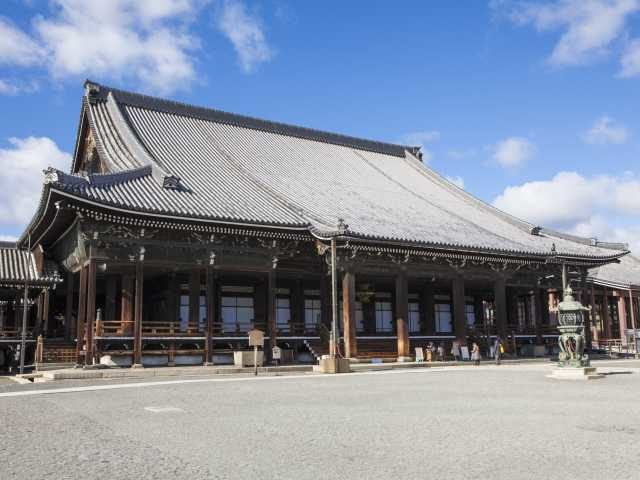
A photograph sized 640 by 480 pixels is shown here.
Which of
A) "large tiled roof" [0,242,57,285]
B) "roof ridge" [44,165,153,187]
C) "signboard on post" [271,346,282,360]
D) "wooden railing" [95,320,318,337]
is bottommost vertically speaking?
"signboard on post" [271,346,282,360]

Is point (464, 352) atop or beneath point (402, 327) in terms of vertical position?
beneath

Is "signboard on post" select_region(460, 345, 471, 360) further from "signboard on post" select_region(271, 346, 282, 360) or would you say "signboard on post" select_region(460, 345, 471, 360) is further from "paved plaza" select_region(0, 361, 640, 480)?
"paved plaza" select_region(0, 361, 640, 480)

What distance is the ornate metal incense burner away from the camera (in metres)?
19.3

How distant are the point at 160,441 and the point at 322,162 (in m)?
29.8

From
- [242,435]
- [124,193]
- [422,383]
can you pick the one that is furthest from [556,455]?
[124,193]

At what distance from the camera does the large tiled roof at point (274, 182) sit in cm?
2416

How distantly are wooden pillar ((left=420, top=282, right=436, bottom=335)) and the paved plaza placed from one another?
18.2m

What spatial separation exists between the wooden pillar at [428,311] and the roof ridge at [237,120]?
1285cm

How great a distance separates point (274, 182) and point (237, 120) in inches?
351

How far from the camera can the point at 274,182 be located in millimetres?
30297

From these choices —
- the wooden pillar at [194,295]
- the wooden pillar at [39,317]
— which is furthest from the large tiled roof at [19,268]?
the wooden pillar at [194,295]

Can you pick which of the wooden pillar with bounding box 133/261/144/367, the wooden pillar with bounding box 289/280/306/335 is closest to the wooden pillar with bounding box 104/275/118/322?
the wooden pillar with bounding box 133/261/144/367

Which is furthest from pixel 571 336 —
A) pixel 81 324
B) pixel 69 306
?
pixel 69 306

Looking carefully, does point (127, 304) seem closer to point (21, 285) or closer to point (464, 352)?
point (21, 285)
